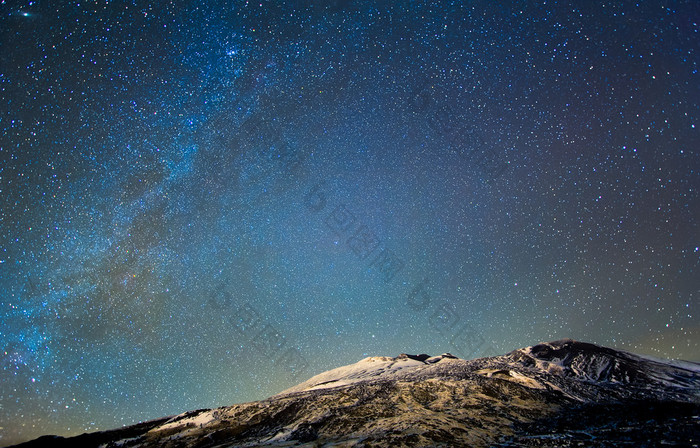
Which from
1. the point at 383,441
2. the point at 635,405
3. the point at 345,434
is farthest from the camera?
the point at 635,405

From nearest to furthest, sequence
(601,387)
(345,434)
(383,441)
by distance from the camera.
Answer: (383,441), (345,434), (601,387)

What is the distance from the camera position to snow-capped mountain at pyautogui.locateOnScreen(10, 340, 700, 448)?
10.5 meters

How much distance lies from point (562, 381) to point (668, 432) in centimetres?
939

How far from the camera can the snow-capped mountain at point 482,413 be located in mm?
10547

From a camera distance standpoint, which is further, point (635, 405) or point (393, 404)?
point (393, 404)

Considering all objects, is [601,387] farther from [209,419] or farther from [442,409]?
[209,419]

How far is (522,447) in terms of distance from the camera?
29.9 feet

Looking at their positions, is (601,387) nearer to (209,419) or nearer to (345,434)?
(345,434)

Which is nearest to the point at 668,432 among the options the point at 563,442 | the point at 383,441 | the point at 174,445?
the point at 563,442

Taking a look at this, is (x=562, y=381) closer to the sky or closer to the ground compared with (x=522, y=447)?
closer to the ground

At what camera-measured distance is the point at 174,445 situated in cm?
1405

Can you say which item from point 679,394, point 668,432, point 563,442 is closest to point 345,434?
point 563,442

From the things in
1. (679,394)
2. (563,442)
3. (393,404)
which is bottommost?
(679,394)

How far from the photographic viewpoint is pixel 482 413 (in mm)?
13711
